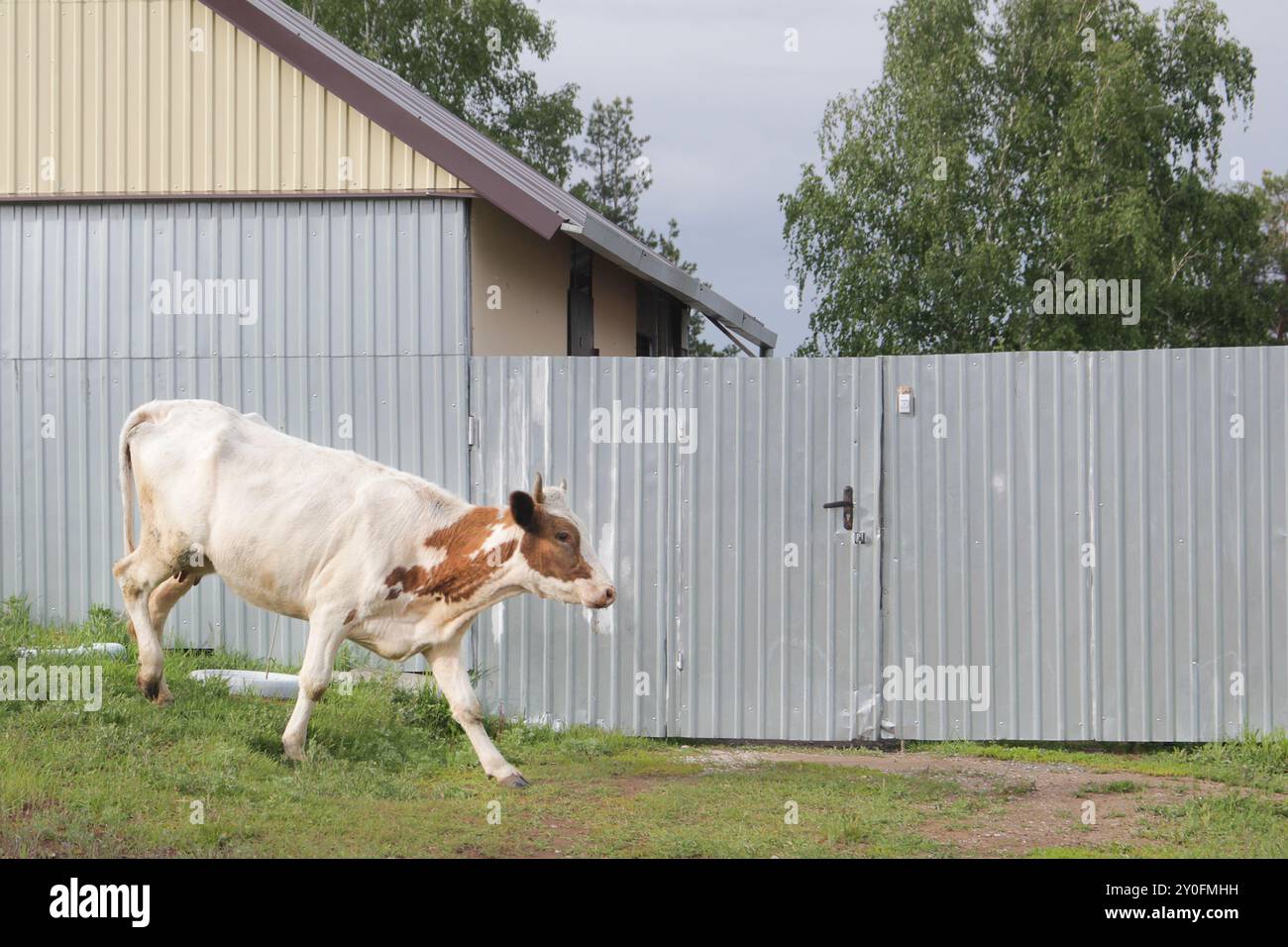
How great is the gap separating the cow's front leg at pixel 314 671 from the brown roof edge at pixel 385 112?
3.18 m

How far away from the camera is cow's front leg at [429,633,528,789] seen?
25.5 ft

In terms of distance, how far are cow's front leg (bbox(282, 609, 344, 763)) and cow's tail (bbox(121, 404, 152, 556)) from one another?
5.12ft

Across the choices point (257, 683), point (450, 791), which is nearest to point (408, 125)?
point (257, 683)

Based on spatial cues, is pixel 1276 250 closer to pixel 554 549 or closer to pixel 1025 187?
pixel 1025 187

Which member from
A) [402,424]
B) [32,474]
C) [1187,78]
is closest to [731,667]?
[402,424]

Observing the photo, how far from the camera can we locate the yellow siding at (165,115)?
994cm

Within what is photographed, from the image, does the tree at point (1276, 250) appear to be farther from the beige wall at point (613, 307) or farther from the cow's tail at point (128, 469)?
the cow's tail at point (128, 469)

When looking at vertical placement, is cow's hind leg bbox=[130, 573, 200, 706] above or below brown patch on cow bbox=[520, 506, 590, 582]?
below

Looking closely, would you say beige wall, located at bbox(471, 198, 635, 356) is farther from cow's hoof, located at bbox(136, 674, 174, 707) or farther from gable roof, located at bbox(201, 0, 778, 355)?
cow's hoof, located at bbox(136, 674, 174, 707)

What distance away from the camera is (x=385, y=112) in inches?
385

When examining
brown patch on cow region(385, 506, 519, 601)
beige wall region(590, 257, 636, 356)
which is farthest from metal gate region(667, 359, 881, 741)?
beige wall region(590, 257, 636, 356)

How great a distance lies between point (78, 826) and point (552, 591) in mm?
2567

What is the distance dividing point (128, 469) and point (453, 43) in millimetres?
22473

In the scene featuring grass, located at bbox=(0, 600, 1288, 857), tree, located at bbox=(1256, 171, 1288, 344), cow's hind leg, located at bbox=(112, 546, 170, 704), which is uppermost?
tree, located at bbox=(1256, 171, 1288, 344)
